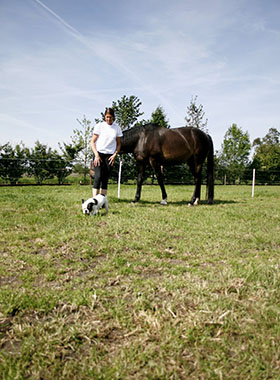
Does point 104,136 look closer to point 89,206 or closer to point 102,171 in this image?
point 102,171

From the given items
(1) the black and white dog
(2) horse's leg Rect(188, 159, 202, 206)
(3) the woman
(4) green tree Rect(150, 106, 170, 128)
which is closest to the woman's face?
(3) the woman

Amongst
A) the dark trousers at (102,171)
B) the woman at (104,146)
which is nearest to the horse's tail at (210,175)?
the woman at (104,146)

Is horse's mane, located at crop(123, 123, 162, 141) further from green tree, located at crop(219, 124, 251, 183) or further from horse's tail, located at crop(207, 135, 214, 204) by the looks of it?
green tree, located at crop(219, 124, 251, 183)

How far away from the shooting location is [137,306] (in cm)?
192

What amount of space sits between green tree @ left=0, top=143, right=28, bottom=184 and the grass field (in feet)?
39.7

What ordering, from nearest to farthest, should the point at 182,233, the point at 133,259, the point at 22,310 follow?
the point at 22,310 → the point at 133,259 → the point at 182,233

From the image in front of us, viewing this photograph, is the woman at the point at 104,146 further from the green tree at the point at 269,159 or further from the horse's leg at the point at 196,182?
the green tree at the point at 269,159

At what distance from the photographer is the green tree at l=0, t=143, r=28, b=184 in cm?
1458

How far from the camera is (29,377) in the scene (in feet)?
4.29

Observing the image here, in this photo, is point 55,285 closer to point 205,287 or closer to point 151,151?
point 205,287

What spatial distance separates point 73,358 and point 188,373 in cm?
58

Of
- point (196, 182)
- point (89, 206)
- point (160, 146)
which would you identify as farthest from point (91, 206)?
point (196, 182)

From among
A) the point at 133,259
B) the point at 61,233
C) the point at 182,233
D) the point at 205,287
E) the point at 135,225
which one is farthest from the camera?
the point at 135,225

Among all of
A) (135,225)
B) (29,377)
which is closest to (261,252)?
(135,225)
